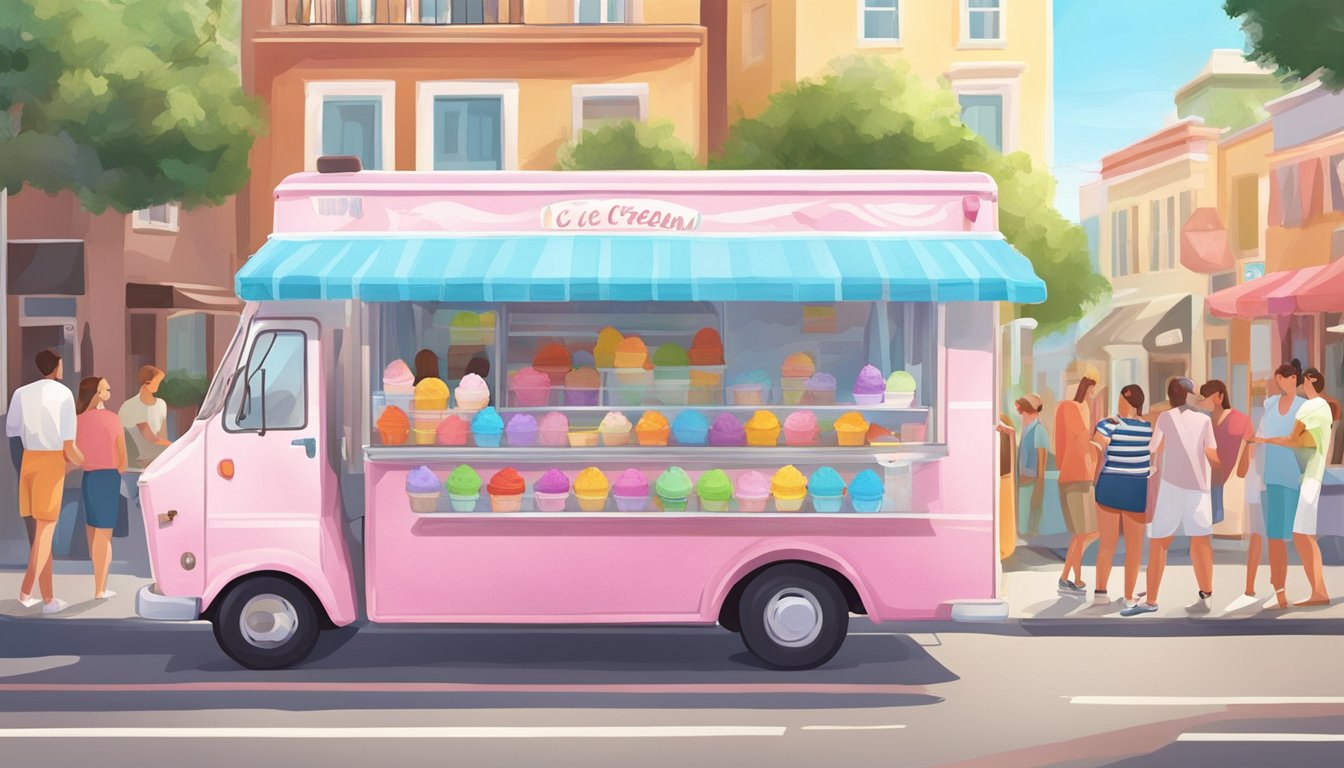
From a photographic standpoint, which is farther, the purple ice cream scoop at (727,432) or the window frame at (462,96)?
the window frame at (462,96)

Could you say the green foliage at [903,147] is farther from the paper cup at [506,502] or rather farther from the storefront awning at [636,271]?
the paper cup at [506,502]

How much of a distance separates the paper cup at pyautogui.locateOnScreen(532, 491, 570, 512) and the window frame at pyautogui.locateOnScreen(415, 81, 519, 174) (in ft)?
53.4

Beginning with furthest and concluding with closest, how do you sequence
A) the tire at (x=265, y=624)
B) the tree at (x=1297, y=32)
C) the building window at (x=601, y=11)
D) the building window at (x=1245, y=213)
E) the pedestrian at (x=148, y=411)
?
1. the building window at (x=1245, y=213)
2. the building window at (x=601, y=11)
3. the tree at (x=1297, y=32)
4. the pedestrian at (x=148, y=411)
5. the tire at (x=265, y=624)

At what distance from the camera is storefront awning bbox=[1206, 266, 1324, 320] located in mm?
21125

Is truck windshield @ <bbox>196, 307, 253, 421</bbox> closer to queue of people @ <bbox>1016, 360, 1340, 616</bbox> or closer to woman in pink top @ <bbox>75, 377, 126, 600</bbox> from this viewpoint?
woman in pink top @ <bbox>75, 377, 126, 600</bbox>

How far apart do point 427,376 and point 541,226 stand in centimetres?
115

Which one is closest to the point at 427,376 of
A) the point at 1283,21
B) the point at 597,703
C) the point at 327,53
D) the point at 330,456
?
the point at 330,456

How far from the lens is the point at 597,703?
7469 millimetres

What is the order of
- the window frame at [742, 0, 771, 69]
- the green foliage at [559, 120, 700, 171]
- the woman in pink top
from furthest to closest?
the window frame at [742, 0, 771, 69]
the green foliage at [559, 120, 700, 171]
the woman in pink top

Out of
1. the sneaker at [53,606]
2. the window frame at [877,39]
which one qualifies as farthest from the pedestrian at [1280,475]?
the window frame at [877,39]

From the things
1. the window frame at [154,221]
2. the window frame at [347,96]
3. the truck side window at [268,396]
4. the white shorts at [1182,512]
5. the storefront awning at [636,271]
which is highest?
the window frame at [347,96]

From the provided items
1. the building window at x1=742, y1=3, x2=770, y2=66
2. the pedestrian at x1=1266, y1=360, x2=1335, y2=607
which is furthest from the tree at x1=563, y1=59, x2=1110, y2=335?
the pedestrian at x1=1266, y1=360, x2=1335, y2=607

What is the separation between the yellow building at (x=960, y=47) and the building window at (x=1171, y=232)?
10882 millimetres

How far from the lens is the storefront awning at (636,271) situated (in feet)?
25.7
